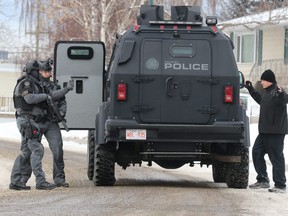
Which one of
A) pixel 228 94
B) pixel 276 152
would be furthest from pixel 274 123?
pixel 228 94

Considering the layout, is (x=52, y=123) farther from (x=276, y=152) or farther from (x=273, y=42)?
(x=273, y=42)

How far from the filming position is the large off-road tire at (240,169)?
1329 centimetres

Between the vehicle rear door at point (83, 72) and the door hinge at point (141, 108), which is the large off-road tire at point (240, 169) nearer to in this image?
the door hinge at point (141, 108)

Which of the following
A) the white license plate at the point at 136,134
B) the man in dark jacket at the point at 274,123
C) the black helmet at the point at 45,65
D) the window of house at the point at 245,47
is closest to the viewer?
the white license plate at the point at 136,134

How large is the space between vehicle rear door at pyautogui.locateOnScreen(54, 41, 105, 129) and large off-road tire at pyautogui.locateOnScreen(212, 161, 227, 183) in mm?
2231

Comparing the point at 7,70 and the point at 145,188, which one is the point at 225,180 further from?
the point at 7,70

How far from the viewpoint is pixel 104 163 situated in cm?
1330

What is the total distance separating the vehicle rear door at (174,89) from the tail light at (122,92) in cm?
24

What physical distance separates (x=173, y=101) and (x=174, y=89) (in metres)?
0.18

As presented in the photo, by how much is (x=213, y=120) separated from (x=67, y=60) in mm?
3285

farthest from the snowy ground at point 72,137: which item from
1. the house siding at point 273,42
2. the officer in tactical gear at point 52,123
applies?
the house siding at point 273,42

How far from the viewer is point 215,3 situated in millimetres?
33812

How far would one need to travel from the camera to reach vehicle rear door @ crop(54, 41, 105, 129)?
583 inches

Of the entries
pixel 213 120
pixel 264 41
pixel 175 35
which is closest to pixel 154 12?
pixel 175 35
